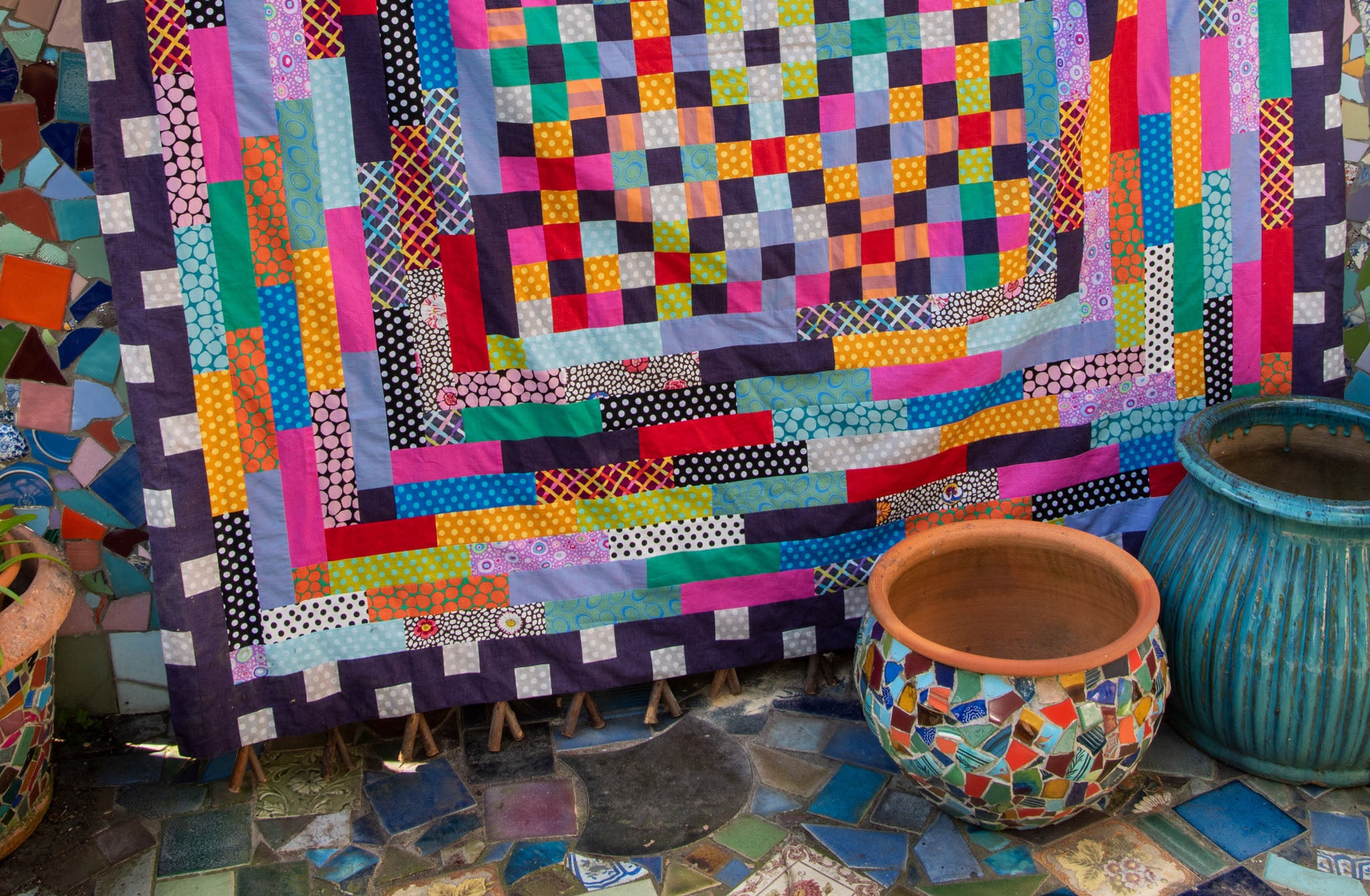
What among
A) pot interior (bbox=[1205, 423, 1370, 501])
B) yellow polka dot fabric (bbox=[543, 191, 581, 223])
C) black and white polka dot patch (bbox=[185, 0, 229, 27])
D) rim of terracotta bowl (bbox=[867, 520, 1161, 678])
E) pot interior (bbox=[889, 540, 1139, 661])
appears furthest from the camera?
pot interior (bbox=[1205, 423, 1370, 501])

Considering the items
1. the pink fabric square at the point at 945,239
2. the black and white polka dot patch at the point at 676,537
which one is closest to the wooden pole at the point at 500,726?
the black and white polka dot patch at the point at 676,537

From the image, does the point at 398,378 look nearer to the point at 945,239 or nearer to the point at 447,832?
the point at 447,832

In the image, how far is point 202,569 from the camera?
2.38 metres

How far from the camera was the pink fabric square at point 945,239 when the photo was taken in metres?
2.53

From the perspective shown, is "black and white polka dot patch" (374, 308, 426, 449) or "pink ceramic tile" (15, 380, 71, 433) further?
"pink ceramic tile" (15, 380, 71, 433)

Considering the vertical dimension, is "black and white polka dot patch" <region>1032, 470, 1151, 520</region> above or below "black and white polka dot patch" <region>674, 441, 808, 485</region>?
below

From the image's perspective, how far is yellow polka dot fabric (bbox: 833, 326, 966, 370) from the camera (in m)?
2.55

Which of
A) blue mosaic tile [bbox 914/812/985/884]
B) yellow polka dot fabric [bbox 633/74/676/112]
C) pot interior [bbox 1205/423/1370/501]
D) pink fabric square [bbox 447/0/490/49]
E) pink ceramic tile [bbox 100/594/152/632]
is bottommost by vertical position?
blue mosaic tile [bbox 914/812/985/884]

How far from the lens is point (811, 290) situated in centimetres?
252

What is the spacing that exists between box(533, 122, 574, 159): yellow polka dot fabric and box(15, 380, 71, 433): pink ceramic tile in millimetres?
1169

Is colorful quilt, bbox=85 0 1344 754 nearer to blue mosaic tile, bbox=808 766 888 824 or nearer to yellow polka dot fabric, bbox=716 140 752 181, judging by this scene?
yellow polka dot fabric, bbox=716 140 752 181

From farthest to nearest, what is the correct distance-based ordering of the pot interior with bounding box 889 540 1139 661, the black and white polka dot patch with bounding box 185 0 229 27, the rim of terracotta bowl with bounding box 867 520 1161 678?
1. the pot interior with bounding box 889 540 1139 661
2. the black and white polka dot patch with bounding box 185 0 229 27
3. the rim of terracotta bowl with bounding box 867 520 1161 678

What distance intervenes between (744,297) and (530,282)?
45cm

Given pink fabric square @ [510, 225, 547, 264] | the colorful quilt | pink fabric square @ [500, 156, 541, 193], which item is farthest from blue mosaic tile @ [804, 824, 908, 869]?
pink fabric square @ [500, 156, 541, 193]
